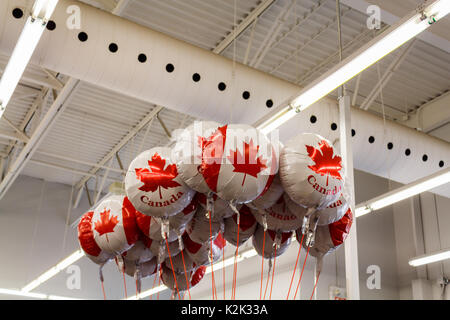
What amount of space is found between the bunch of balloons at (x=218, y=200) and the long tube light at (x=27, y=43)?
4.83 ft

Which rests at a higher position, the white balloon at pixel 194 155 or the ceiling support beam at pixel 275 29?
the ceiling support beam at pixel 275 29

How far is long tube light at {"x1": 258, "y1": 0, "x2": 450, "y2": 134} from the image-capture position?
12.7 feet

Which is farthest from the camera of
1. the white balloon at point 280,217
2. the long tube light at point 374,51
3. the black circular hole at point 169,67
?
the black circular hole at point 169,67

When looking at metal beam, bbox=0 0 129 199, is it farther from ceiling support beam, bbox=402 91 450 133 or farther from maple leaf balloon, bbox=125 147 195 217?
ceiling support beam, bbox=402 91 450 133

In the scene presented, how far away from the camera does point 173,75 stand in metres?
5.75

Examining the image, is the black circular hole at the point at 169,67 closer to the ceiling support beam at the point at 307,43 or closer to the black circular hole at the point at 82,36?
the black circular hole at the point at 82,36

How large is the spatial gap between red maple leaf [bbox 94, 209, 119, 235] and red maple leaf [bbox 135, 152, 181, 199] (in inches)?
21.9

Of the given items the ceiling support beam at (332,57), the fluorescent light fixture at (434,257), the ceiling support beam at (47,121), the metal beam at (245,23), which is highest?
the ceiling support beam at (332,57)

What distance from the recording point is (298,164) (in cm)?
336

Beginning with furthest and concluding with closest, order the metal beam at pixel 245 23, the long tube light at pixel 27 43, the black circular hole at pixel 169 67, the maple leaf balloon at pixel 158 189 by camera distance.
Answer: the metal beam at pixel 245 23 → the black circular hole at pixel 169 67 → the long tube light at pixel 27 43 → the maple leaf balloon at pixel 158 189

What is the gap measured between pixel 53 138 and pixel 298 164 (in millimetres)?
9871

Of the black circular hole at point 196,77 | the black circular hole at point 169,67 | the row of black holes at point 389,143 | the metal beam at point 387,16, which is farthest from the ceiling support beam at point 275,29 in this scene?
the black circular hole at point 169,67

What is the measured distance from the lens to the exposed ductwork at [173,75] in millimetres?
5191
